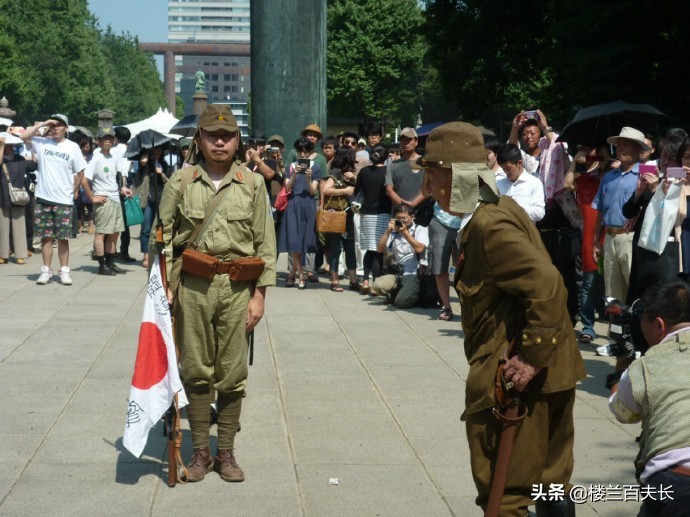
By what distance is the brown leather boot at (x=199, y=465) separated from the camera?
230 inches

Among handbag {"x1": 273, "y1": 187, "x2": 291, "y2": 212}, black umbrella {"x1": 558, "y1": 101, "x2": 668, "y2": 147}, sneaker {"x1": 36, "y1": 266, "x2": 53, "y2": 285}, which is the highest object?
black umbrella {"x1": 558, "y1": 101, "x2": 668, "y2": 147}

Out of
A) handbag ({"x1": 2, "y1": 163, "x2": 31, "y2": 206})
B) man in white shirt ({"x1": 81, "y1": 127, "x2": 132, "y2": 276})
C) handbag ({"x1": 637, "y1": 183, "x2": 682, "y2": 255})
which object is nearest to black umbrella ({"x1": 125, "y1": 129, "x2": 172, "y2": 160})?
man in white shirt ({"x1": 81, "y1": 127, "x2": 132, "y2": 276})

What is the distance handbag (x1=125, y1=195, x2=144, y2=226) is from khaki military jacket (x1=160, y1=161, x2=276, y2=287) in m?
9.90

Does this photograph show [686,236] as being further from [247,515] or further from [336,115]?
[336,115]

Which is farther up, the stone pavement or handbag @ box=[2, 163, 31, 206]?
handbag @ box=[2, 163, 31, 206]

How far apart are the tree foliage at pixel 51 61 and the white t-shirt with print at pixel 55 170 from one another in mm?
45678

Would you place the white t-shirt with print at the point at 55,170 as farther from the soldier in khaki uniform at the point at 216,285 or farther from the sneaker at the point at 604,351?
the soldier in khaki uniform at the point at 216,285

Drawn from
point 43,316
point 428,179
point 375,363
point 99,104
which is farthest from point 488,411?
point 99,104

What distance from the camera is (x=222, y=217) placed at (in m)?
5.84

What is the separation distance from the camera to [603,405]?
768cm

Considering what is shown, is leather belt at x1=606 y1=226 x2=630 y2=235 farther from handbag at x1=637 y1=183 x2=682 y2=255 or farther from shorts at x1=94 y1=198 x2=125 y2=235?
shorts at x1=94 y1=198 x2=125 y2=235

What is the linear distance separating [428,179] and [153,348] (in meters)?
2.18

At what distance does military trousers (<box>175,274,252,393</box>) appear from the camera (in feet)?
19.1

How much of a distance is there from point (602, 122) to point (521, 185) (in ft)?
6.18
